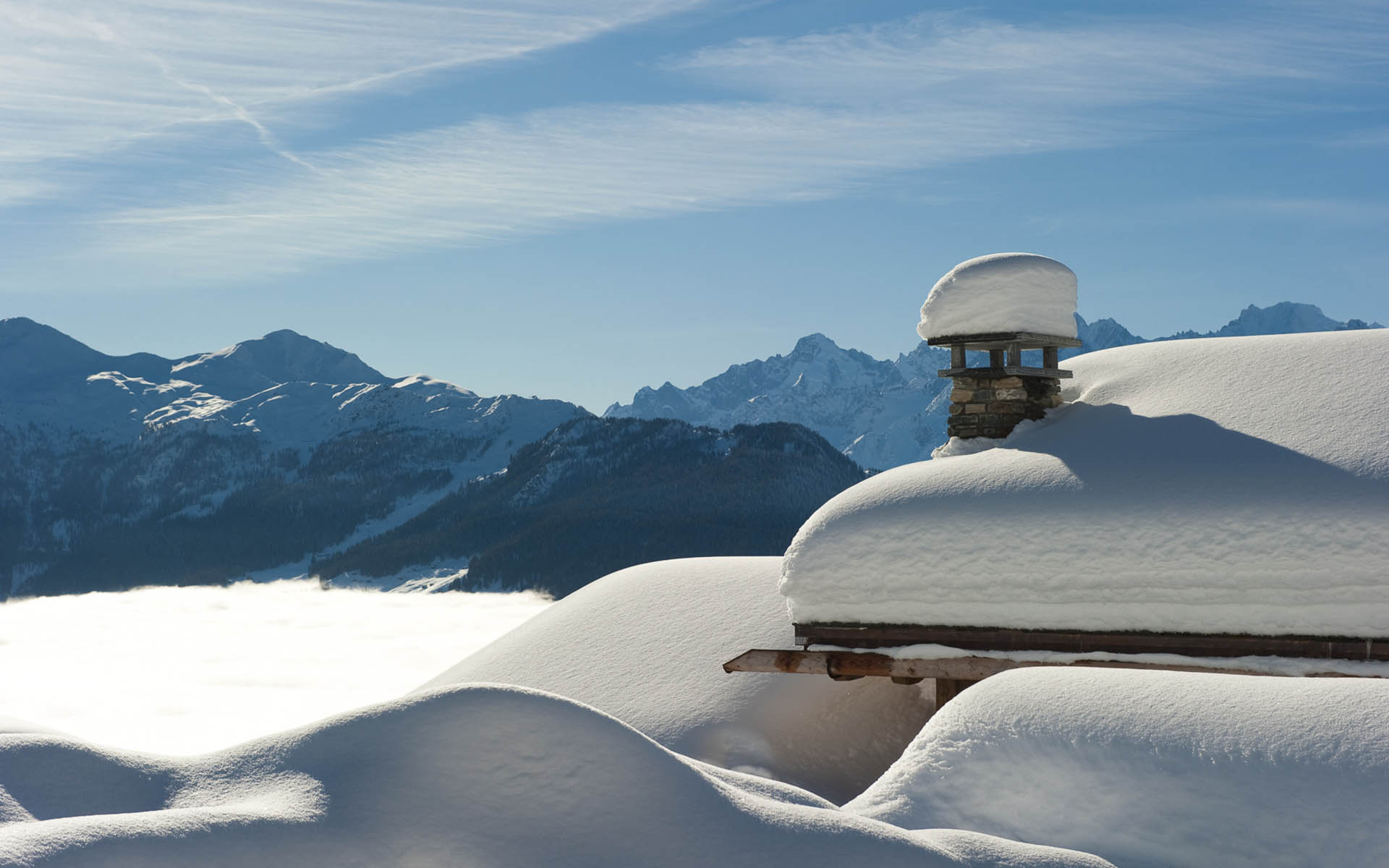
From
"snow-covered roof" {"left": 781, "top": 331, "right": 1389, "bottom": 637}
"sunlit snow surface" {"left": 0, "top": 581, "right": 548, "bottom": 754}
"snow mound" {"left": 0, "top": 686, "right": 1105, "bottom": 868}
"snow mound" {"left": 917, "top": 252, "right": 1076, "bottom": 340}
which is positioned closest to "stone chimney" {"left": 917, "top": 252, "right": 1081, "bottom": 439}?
"snow mound" {"left": 917, "top": 252, "right": 1076, "bottom": 340}

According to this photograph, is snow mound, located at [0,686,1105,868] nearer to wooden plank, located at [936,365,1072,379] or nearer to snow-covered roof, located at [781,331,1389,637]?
snow-covered roof, located at [781,331,1389,637]

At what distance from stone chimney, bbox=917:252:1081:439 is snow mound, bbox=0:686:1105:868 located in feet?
28.1

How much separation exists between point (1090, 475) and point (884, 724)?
3.48 m

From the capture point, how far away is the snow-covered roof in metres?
9.45

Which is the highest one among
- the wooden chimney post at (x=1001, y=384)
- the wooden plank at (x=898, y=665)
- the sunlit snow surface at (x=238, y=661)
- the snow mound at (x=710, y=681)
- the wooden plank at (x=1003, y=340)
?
the wooden plank at (x=1003, y=340)

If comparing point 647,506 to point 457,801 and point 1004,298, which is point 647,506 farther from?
point 457,801

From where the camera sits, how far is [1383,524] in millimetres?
9266

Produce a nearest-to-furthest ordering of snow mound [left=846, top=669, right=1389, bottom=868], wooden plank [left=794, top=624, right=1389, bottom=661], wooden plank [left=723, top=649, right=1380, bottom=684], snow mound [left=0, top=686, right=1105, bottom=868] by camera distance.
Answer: snow mound [left=0, top=686, right=1105, bottom=868]
snow mound [left=846, top=669, right=1389, bottom=868]
wooden plank [left=794, top=624, right=1389, bottom=661]
wooden plank [left=723, top=649, right=1380, bottom=684]

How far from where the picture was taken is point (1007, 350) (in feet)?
43.2

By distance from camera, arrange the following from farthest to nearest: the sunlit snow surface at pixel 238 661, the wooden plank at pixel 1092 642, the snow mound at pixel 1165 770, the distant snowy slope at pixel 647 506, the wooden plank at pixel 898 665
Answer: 1. the distant snowy slope at pixel 647 506
2. the sunlit snow surface at pixel 238 661
3. the wooden plank at pixel 898 665
4. the wooden plank at pixel 1092 642
5. the snow mound at pixel 1165 770

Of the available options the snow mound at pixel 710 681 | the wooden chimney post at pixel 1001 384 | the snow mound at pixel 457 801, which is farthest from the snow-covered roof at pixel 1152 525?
the snow mound at pixel 457 801

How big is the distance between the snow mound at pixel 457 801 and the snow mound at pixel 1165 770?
0.64 m

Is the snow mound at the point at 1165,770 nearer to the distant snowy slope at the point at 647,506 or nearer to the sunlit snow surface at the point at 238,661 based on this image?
the sunlit snow surface at the point at 238,661

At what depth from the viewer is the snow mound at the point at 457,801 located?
4.40 metres
